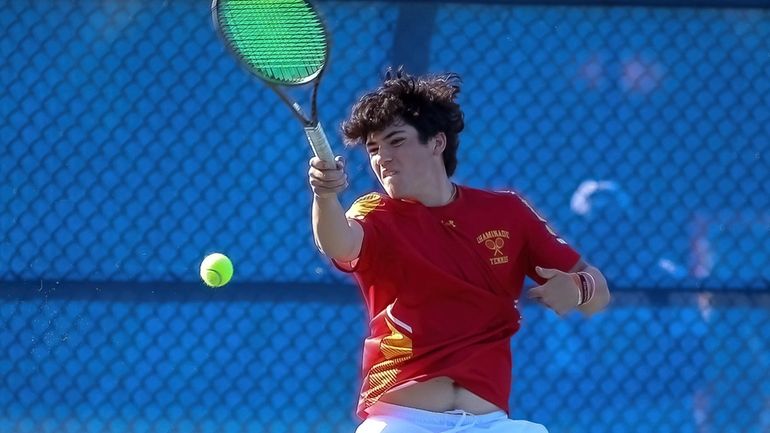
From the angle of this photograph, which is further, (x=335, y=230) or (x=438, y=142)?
(x=438, y=142)

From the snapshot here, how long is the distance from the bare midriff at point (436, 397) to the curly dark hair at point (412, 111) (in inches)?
22.4

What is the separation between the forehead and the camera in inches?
120

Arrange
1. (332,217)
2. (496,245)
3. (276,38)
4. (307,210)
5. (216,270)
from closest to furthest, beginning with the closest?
(332,217) < (276,38) < (496,245) < (216,270) < (307,210)

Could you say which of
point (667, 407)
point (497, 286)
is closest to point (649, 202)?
point (667, 407)

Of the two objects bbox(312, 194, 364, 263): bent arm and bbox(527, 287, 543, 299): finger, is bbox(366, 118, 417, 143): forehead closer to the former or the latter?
bbox(312, 194, 364, 263): bent arm

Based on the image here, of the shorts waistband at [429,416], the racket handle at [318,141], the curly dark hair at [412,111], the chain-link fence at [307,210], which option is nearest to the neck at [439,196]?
the curly dark hair at [412,111]

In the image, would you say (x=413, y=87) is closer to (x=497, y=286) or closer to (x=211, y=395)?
(x=497, y=286)

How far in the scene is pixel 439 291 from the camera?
2.98 meters

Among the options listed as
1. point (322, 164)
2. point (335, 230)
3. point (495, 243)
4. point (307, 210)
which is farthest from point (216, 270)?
point (322, 164)

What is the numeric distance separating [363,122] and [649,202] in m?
1.63

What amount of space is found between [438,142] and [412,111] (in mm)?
110

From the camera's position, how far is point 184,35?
170 inches

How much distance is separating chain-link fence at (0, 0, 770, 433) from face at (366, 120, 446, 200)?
3.91 ft

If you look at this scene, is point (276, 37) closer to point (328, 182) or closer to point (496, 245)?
point (328, 182)
